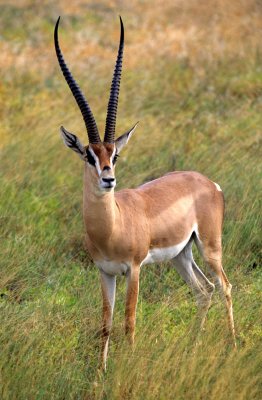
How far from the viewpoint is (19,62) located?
1406 centimetres

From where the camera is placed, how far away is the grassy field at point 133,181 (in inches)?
209

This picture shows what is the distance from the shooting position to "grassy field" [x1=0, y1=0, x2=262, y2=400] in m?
5.30

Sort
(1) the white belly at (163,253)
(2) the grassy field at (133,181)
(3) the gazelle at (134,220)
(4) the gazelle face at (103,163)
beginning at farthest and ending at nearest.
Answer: (1) the white belly at (163,253) < (3) the gazelle at (134,220) < (4) the gazelle face at (103,163) < (2) the grassy field at (133,181)

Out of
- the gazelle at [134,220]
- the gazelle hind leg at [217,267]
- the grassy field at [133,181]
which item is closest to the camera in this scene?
the grassy field at [133,181]

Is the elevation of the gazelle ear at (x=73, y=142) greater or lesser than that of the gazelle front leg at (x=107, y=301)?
greater

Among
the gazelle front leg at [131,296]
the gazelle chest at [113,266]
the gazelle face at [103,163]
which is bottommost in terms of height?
the gazelle front leg at [131,296]

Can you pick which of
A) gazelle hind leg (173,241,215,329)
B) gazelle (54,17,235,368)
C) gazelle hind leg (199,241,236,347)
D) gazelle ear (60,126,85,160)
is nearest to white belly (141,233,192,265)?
gazelle (54,17,235,368)

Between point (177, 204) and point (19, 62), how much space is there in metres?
7.92

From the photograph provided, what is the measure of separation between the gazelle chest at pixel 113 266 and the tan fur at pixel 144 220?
15 millimetres

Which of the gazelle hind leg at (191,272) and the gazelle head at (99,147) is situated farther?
the gazelle hind leg at (191,272)

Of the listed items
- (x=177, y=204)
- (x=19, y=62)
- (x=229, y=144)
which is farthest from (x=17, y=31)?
(x=177, y=204)

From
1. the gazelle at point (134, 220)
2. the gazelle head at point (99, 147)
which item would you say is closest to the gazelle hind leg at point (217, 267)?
the gazelle at point (134, 220)

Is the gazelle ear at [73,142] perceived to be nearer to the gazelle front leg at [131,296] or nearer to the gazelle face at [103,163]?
the gazelle face at [103,163]

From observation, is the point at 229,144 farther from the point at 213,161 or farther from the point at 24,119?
the point at 24,119
